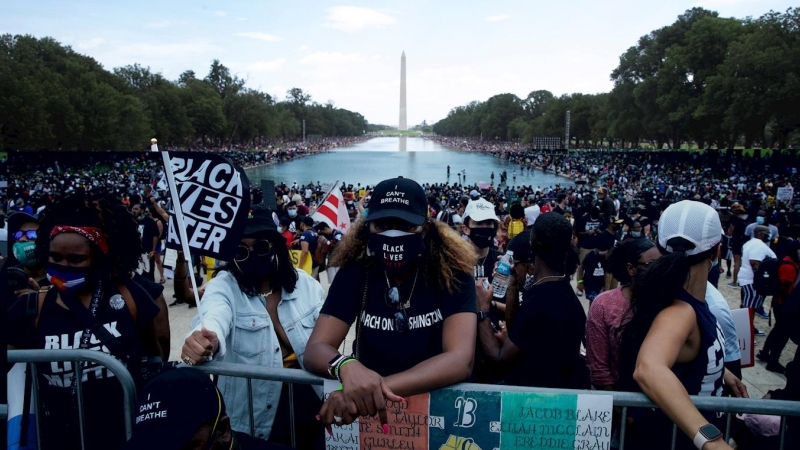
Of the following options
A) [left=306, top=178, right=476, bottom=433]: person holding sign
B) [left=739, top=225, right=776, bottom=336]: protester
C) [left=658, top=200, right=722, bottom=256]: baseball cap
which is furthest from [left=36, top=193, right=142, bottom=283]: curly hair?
[left=739, top=225, right=776, bottom=336]: protester

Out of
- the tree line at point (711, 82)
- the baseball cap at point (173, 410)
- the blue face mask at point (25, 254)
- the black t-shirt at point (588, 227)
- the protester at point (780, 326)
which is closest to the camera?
the baseball cap at point (173, 410)

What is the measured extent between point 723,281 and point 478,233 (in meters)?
10.2

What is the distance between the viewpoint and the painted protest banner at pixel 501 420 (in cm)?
213

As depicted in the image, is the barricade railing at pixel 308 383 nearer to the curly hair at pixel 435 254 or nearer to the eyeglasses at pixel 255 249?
the curly hair at pixel 435 254

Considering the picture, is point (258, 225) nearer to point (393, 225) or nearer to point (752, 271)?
point (393, 225)

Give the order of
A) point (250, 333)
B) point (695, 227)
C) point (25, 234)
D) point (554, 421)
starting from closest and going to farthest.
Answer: point (554, 421), point (695, 227), point (250, 333), point (25, 234)

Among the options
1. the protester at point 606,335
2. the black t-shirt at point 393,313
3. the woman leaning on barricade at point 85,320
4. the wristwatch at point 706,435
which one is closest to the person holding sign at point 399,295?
the black t-shirt at point 393,313

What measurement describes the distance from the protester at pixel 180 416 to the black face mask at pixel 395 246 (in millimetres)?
837

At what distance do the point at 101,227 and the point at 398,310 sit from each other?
1594 mm

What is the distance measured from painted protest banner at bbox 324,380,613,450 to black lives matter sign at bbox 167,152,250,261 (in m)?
1.10

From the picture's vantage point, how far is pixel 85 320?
101 inches

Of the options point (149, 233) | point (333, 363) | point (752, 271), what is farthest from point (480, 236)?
point (149, 233)

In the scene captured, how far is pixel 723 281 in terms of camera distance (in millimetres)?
12508

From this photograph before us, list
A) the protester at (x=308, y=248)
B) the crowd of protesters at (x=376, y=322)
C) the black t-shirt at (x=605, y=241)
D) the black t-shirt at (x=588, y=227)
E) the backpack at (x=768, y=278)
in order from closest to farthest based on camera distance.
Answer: the crowd of protesters at (x=376, y=322), the backpack at (x=768, y=278), the protester at (x=308, y=248), the black t-shirt at (x=605, y=241), the black t-shirt at (x=588, y=227)
